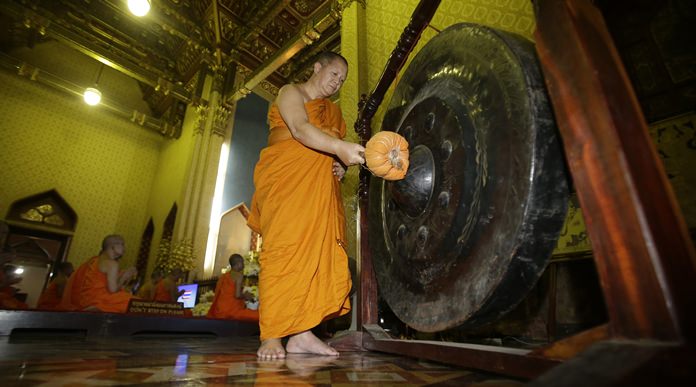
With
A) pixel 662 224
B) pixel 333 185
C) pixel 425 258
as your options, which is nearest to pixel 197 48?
pixel 333 185

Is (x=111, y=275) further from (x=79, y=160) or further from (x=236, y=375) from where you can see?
(x=79, y=160)

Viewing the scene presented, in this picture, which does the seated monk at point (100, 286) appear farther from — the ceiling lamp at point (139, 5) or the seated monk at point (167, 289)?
the ceiling lamp at point (139, 5)

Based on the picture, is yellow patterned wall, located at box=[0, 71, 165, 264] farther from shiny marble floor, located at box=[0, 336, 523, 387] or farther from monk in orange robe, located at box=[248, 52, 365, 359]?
shiny marble floor, located at box=[0, 336, 523, 387]

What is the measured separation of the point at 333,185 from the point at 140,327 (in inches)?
95.9

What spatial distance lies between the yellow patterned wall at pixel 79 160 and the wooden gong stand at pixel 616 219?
9591 millimetres

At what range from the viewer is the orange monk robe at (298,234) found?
54.9 inches

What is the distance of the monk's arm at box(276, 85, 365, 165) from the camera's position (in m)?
1.26

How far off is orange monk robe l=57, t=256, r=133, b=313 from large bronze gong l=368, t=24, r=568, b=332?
3428 millimetres

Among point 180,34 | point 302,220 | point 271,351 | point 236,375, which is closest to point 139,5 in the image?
point 180,34

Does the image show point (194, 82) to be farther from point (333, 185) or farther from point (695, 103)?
point (695, 103)

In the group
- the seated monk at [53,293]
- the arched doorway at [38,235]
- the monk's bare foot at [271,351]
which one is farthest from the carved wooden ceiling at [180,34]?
the monk's bare foot at [271,351]

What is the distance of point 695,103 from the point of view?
5.25 feet

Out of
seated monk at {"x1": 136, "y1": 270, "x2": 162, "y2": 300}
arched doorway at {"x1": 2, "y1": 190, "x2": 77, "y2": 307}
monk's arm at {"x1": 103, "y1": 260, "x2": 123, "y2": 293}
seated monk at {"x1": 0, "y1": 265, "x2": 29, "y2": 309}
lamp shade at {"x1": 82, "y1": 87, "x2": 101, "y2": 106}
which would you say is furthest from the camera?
arched doorway at {"x1": 2, "y1": 190, "x2": 77, "y2": 307}

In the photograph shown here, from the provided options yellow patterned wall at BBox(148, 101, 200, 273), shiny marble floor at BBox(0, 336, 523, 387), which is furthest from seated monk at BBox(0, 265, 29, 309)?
shiny marble floor at BBox(0, 336, 523, 387)
